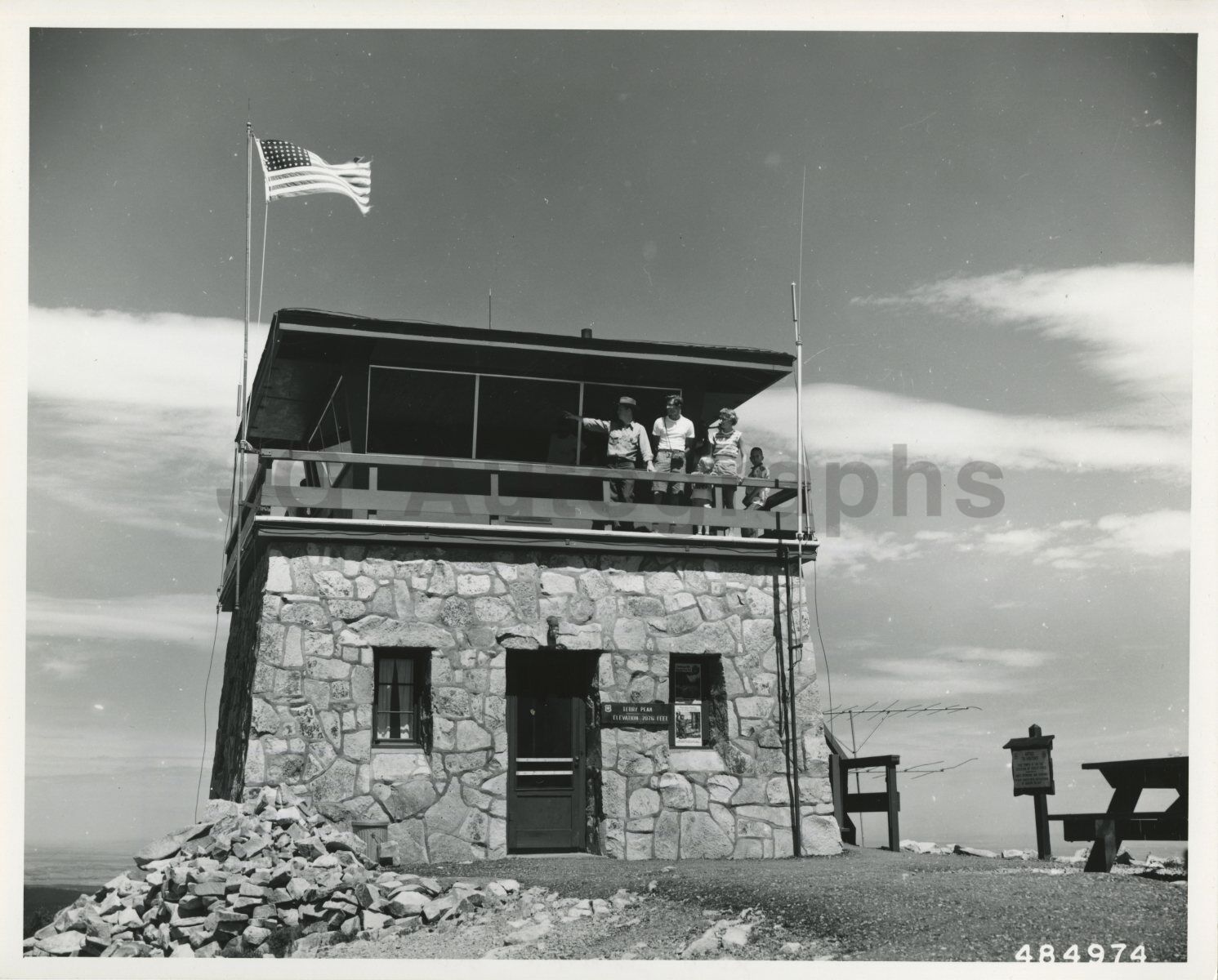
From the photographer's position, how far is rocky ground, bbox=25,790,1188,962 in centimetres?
989

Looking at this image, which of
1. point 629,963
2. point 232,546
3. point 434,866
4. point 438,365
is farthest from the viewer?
point 232,546

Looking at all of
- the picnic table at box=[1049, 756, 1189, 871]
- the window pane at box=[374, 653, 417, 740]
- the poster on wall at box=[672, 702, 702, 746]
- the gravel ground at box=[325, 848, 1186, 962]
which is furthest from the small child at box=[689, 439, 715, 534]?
the picnic table at box=[1049, 756, 1189, 871]

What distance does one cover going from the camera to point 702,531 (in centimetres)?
1648

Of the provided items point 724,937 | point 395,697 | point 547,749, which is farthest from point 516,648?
point 724,937

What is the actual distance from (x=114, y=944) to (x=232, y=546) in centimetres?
766

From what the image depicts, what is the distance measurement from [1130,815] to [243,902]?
7956 mm

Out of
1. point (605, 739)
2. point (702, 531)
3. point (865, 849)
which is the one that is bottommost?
point (865, 849)

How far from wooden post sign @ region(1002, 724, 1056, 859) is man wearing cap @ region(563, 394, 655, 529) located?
17.0ft

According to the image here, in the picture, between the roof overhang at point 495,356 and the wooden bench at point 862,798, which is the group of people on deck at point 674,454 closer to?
the roof overhang at point 495,356

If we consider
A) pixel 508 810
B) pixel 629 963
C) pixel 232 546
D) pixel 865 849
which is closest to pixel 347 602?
pixel 508 810

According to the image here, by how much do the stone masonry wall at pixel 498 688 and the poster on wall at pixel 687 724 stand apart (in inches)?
6.5

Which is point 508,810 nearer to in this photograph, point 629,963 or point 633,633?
point 633,633

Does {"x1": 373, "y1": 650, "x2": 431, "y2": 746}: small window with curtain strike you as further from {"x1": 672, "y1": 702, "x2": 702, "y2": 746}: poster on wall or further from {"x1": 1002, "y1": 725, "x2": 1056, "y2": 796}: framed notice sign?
{"x1": 1002, "y1": 725, "x2": 1056, "y2": 796}: framed notice sign

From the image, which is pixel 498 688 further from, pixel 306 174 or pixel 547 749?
pixel 306 174
